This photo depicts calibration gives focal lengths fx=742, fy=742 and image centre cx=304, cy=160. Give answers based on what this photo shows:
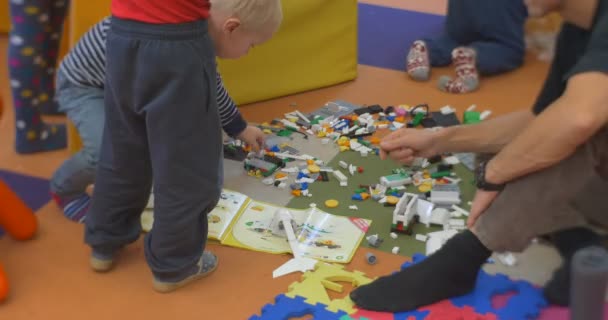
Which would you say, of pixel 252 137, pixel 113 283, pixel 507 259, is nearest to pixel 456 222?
pixel 507 259

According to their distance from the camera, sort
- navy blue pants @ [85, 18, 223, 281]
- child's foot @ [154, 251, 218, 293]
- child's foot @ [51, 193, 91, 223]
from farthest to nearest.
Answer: child's foot @ [51, 193, 91, 223], child's foot @ [154, 251, 218, 293], navy blue pants @ [85, 18, 223, 281]

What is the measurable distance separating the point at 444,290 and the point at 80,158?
83 cm

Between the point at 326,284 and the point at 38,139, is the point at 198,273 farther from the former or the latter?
the point at 38,139

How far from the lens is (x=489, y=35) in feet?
8.23

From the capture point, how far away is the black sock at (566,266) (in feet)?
4.58

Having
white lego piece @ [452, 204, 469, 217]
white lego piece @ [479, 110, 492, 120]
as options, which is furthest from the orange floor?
white lego piece @ [479, 110, 492, 120]

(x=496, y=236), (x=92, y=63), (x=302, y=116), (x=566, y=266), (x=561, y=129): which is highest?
(x=561, y=129)

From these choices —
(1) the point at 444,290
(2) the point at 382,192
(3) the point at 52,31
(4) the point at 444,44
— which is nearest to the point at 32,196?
(3) the point at 52,31

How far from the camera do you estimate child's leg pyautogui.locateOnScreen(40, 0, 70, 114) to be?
1899mm

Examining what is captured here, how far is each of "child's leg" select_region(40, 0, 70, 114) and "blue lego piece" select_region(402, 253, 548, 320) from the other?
3.67 feet

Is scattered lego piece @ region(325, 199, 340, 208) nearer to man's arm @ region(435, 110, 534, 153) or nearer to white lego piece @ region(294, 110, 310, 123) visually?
man's arm @ region(435, 110, 534, 153)

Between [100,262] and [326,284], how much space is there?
0.46 metres

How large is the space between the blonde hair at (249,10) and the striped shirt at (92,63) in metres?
0.32

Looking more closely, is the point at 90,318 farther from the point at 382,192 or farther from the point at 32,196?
the point at 382,192
